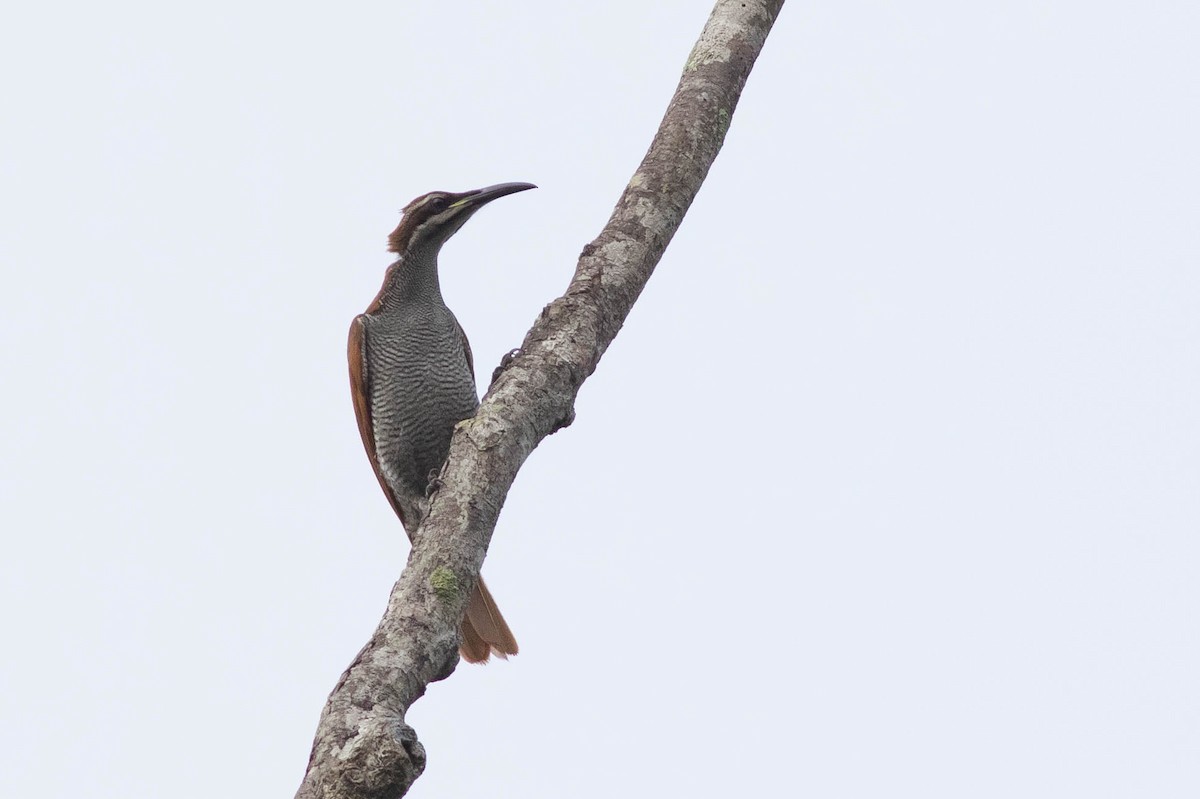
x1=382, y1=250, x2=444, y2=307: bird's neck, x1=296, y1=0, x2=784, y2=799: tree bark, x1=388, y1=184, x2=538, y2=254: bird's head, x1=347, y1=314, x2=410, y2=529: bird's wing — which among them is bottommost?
x1=296, y1=0, x2=784, y2=799: tree bark

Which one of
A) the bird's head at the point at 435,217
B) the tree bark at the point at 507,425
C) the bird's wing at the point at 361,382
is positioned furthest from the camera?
the bird's wing at the point at 361,382

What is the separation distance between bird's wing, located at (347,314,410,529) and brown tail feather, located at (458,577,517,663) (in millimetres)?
997

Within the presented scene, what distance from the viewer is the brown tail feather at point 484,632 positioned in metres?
6.92

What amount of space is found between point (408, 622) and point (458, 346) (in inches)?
154

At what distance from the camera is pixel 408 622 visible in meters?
3.36

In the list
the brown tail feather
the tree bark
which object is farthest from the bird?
the tree bark

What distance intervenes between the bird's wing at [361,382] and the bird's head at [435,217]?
0.50 metres

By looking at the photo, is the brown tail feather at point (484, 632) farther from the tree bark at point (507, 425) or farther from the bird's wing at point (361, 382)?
the tree bark at point (507, 425)

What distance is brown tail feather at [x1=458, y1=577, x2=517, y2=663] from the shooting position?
272 inches

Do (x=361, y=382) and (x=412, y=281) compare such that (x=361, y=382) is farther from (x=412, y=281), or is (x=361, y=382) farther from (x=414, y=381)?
(x=412, y=281)

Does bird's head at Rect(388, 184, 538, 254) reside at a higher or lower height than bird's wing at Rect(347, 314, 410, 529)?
higher

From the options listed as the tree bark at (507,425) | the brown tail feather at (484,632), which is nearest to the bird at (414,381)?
the brown tail feather at (484,632)

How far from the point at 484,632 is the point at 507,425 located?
10.5 feet

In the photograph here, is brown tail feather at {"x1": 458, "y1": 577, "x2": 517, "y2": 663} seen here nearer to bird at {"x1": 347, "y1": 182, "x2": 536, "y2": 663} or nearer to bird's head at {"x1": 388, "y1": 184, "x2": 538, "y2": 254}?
bird at {"x1": 347, "y1": 182, "x2": 536, "y2": 663}
